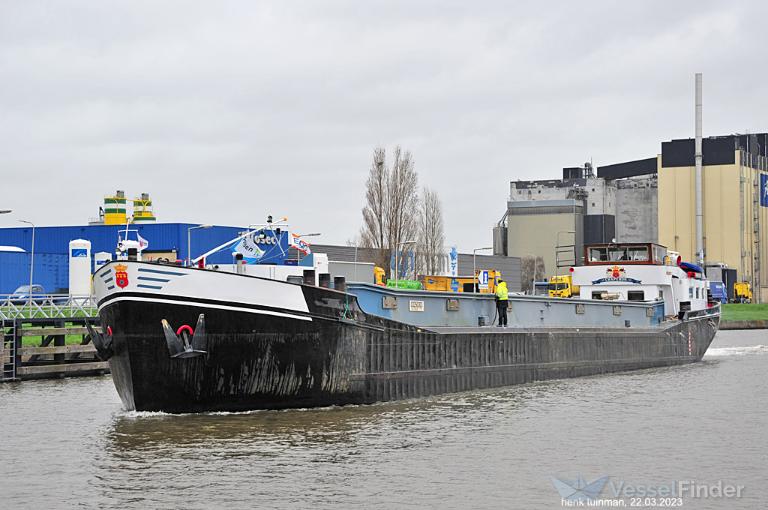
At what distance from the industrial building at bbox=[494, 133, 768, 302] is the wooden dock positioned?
234 ft

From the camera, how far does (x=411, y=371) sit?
83.1 feet

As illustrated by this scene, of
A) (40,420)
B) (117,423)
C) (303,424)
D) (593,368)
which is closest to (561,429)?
(303,424)

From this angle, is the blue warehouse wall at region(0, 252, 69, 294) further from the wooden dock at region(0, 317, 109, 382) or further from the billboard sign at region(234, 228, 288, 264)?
the wooden dock at region(0, 317, 109, 382)

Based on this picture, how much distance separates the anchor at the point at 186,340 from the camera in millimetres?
20594

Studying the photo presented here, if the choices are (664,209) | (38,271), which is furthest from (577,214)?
(38,271)

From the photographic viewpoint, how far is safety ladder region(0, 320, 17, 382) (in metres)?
31.6

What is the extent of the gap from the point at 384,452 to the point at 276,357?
450cm

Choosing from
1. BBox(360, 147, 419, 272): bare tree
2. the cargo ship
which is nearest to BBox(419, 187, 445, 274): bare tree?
BBox(360, 147, 419, 272): bare tree

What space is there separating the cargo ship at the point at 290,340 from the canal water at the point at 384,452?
1.71 feet

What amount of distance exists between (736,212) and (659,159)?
9346 mm

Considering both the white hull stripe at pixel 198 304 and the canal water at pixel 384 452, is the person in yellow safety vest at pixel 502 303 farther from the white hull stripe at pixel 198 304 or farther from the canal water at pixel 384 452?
the white hull stripe at pixel 198 304

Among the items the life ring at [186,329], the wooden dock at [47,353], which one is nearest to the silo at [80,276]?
the wooden dock at [47,353]

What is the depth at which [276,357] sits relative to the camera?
21.8 meters

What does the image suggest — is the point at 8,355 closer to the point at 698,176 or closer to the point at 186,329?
the point at 186,329
